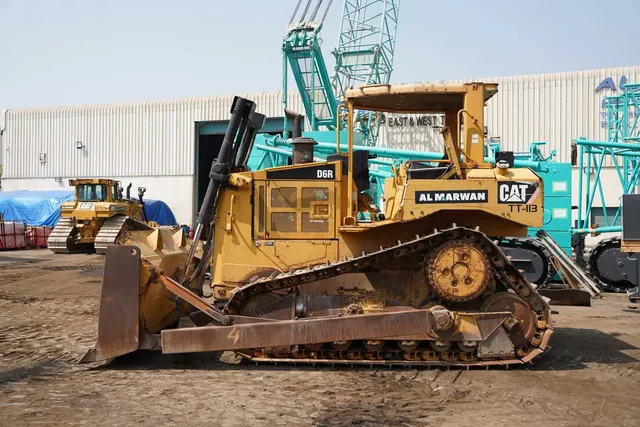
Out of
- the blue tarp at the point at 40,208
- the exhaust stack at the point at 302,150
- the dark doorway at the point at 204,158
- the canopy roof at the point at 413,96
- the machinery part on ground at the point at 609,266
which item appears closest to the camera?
the canopy roof at the point at 413,96

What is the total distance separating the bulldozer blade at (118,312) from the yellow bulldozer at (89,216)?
1411 centimetres

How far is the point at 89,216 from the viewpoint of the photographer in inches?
870

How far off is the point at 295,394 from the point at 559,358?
11.2ft

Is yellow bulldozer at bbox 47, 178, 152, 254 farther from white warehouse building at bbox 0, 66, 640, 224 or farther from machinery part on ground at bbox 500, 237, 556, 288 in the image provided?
white warehouse building at bbox 0, 66, 640, 224

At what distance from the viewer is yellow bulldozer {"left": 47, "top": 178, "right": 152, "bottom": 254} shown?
21.2 metres

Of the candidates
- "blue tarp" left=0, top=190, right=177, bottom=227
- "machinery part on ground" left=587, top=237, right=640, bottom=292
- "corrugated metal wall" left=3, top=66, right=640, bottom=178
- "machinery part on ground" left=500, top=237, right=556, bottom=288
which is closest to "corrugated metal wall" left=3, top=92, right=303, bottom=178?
"corrugated metal wall" left=3, top=66, right=640, bottom=178

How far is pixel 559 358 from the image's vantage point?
7.02 meters

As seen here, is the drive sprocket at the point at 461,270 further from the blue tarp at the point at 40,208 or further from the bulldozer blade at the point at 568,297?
the blue tarp at the point at 40,208

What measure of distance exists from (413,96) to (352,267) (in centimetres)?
215

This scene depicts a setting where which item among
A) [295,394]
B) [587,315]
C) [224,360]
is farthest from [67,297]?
[587,315]

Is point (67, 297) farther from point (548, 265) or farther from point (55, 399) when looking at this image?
point (548, 265)

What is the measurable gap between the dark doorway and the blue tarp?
3.81m

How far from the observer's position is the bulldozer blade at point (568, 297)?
8.00 meters

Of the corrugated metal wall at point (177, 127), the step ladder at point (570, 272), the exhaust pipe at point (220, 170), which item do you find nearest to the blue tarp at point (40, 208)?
the corrugated metal wall at point (177, 127)
